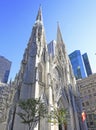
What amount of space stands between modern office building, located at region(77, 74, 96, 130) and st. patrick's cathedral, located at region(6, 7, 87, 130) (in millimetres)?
10282

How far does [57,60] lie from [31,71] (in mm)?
14253

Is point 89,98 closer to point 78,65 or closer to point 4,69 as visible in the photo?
point 78,65

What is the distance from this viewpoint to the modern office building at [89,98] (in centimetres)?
4294

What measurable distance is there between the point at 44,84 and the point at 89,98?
24687mm

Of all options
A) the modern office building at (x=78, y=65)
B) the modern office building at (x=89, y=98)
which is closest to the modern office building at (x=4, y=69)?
the modern office building at (x=78, y=65)

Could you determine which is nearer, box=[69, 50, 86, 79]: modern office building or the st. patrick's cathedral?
the st. patrick's cathedral

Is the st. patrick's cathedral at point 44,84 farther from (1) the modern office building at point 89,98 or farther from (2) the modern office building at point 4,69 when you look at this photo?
(2) the modern office building at point 4,69

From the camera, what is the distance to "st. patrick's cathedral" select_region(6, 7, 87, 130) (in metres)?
25.9

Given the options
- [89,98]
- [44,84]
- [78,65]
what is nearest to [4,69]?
[78,65]

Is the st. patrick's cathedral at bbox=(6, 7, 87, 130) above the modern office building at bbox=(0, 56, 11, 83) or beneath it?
beneath

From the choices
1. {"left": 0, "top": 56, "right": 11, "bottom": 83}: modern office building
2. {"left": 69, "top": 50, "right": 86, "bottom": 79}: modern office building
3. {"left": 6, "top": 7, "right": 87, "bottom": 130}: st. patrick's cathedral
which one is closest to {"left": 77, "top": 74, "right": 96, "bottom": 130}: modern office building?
{"left": 6, "top": 7, "right": 87, "bottom": 130}: st. patrick's cathedral

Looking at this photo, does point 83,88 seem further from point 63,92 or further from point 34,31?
point 34,31

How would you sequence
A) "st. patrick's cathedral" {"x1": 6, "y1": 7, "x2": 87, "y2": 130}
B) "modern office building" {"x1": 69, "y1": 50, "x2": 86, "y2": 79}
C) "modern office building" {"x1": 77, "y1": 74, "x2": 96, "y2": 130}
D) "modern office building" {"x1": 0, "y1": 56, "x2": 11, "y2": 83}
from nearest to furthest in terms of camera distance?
"st. patrick's cathedral" {"x1": 6, "y1": 7, "x2": 87, "y2": 130} < "modern office building" {"x1": 77, "y1": 74, "x2": 96, "y2": 130} < "modern office building" {"x1": 69, "y1": 50, "x2": 86, "y2": 79} < "modern office building" {"x1": 0, "y1": 56, "x2": 11, "y2": 83}

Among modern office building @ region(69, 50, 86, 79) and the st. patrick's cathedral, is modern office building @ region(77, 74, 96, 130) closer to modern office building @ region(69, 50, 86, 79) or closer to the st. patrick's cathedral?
the st. patrick's cathedral
